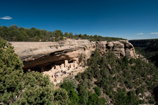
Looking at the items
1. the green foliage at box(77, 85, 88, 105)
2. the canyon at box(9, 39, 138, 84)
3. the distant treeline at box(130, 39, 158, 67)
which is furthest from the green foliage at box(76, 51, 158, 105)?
the distant treeline at box(130, 39, 158, 67)

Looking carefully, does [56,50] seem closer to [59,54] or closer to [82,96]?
[59,54]

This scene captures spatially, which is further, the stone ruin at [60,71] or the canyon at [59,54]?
the stone ruin at [60,71]

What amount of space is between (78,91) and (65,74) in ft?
12.3

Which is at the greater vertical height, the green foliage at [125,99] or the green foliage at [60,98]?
the green foliage at [60,98]

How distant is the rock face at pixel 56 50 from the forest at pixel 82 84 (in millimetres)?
2273

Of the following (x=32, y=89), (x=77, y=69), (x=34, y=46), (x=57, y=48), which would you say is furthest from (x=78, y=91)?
(x=34, y=46)

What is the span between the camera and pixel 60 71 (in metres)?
14.3

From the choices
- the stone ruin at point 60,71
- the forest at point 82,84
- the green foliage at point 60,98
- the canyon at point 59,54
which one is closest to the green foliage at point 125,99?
the forest at point 82,84

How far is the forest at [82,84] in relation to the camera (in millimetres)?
4852

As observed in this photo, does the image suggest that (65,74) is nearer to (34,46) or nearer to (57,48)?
(57,48)

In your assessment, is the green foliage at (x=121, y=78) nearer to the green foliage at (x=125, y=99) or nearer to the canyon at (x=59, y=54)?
the green foliage at (x=125, y=99)

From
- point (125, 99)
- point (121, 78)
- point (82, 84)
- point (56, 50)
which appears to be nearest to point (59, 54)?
point (56, 50)

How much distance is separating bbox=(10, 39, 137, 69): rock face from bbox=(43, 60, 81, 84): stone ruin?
1.09 m

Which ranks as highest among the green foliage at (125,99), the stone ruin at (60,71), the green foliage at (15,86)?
the green foliage at (15,86)
